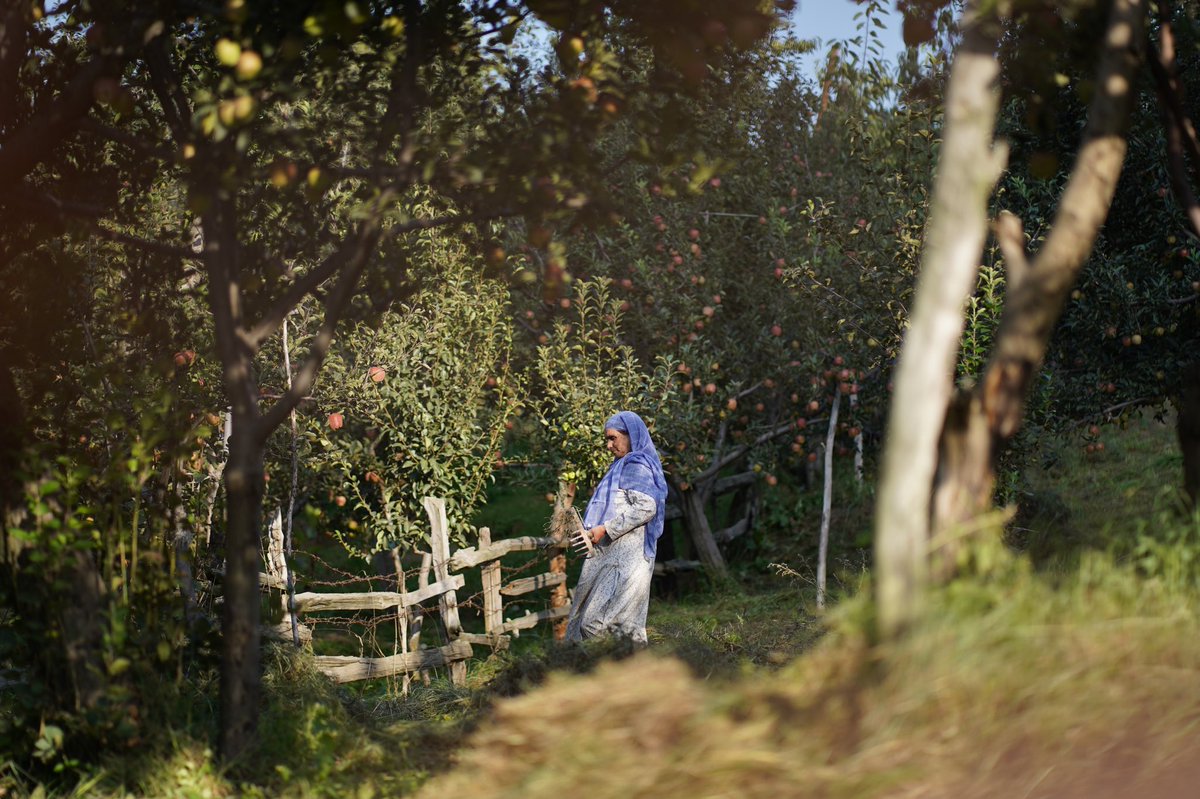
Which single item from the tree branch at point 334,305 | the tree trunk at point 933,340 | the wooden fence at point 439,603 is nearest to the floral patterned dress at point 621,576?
the wooden fence at point 439,603

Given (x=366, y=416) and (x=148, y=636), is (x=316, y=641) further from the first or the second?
(x=148, y=636)

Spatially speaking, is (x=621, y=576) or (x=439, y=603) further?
(x=439, y=603)

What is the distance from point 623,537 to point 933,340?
5.18 m

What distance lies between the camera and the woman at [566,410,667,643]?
26.5 ft

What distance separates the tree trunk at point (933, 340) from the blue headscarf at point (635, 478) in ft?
15.9

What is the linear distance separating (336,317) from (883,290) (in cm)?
604

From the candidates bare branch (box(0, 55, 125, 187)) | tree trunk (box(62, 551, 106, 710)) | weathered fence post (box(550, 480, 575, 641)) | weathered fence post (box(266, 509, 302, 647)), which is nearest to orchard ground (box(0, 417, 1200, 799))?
tree trunk (box(62, 551, 106, 710))

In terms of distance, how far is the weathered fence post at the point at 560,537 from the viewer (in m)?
11.4

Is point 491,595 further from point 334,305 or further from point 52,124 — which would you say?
point 52,124

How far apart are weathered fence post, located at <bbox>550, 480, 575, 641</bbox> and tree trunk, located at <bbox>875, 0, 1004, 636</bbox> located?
26.9 ft

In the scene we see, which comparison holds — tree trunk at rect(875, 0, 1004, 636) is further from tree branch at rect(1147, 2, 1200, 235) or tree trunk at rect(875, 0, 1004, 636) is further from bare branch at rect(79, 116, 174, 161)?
bare branch at rect(79, 116, 174, 161)

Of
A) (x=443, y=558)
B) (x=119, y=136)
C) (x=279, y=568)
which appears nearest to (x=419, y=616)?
(x=443, y=558)

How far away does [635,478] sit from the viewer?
815 cm

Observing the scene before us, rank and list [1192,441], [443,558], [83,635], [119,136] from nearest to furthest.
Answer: [1192,441], [83,635], [119,136], [443,558]
